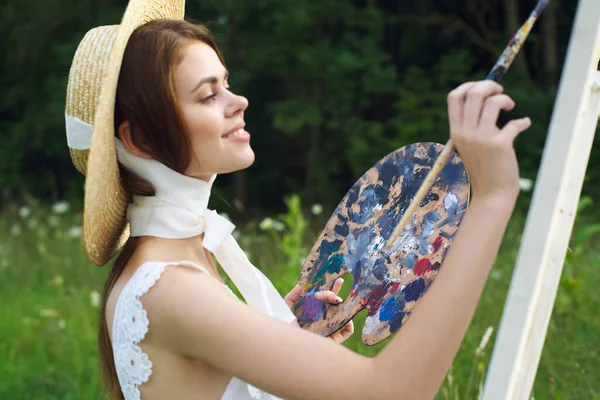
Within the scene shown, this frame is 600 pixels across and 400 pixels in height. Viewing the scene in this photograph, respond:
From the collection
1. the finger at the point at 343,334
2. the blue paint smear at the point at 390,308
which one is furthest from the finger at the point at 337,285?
the blue paint smear at the point at 390,308

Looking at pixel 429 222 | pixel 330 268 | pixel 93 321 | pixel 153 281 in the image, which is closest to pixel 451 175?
pixel 429 222

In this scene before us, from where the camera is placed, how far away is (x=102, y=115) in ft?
5.03

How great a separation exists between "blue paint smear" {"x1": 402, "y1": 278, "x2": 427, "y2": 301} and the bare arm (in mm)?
224

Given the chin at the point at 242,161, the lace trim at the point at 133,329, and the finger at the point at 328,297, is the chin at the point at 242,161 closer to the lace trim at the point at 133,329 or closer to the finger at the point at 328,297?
the lace trim at the point at 133,329

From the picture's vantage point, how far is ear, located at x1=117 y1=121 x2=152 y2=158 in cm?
162

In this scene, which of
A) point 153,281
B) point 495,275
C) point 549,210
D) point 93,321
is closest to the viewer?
point 549,210

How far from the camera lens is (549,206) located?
1165mm

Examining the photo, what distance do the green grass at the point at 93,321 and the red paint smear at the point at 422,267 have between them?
1.01 metres

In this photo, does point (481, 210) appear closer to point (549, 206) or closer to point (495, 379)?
point (549, 206)

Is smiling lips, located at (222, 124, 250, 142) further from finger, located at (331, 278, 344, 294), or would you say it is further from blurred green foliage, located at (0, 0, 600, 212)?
blurred green foliage, located at (0, 0, 600, 212)

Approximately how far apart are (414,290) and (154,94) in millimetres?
590

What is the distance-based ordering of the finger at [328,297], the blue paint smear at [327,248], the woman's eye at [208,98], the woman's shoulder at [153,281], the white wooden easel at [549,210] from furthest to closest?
the blue paint smear at [327,248], the finger at [328,297], the woman's eye at [208,98], the woman's shoulder at [153,281], the white wooden easel at [549,210]

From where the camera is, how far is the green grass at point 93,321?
3.00m

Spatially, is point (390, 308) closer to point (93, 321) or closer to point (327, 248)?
point (327, 248)
